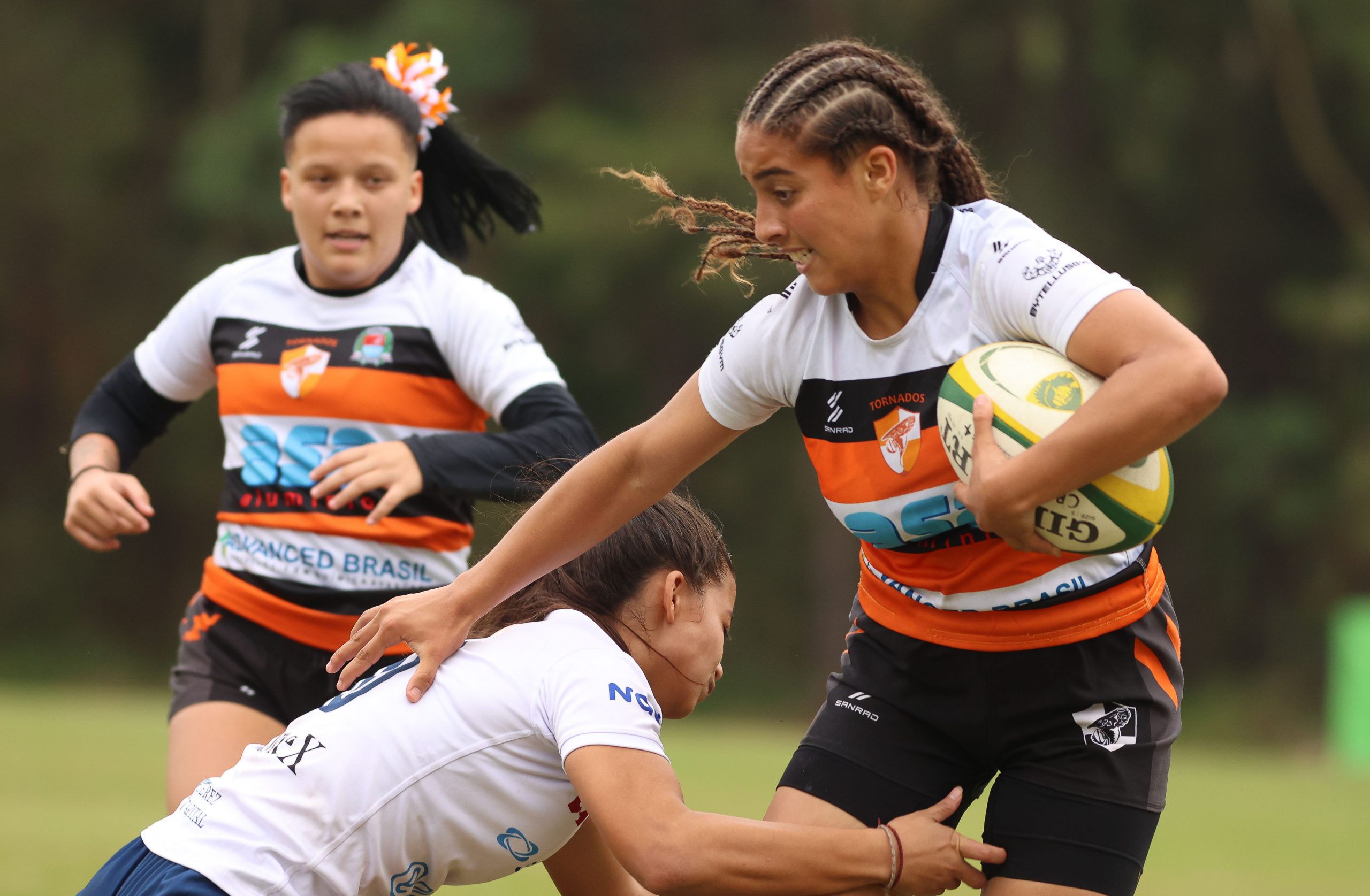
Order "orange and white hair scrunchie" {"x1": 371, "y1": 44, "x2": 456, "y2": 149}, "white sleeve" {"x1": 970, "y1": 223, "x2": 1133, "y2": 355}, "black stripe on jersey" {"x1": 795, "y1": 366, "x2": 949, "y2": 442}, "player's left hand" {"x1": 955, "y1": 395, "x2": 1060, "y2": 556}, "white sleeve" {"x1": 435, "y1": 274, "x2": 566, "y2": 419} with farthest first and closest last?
"orange and white hair scrunchie" {"x1": 371, "y1": 44, "x2": 456, "y2": 149} < "white sleeve" {"x1": 435, "y1": 274, "x2": 566, "y2": 419} < "black stripe on jersey" {"x1": 795, "y1": 366, "x2": 949, "y2": 442} < "white sleeve" {"x1": 970, "y1": 223, "x2": 1133, "y2": 355} < "player's left hand" {"x1": 955, "y1": 395, "x2": 1060, "y2": 556}

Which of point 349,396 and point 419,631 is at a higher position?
point 349,396

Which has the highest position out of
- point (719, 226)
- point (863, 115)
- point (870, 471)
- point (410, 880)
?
point (863, 115)

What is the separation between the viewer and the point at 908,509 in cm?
274

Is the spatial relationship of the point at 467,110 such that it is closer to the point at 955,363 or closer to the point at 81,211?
the point at 81,211

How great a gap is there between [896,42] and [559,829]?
15.0 m

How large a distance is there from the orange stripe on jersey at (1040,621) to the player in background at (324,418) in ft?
3.65

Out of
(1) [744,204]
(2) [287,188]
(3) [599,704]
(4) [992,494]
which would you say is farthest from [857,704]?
(1) [744,204]

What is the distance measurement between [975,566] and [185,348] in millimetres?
2316

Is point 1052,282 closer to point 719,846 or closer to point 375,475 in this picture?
point 719,846

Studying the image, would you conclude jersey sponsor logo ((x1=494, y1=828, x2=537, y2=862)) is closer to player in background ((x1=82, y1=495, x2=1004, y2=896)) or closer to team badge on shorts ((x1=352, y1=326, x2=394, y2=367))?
player in background ((x1=82, y1=495, x2=1004, y2=896))

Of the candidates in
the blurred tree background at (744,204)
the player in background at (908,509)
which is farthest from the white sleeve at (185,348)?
the blurred tree background at (744,204)

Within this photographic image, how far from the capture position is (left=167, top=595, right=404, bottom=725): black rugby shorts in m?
3.76

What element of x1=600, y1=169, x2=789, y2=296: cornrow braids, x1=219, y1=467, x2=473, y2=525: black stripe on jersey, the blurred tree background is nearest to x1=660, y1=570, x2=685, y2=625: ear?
x1=600, y1=169, x2=789, y2=296: cornrow braids

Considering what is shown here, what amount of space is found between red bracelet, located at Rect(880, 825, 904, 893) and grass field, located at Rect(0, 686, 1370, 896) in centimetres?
294
